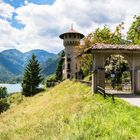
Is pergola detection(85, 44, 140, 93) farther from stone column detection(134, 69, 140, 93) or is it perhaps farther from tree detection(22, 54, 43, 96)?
tree detection(22, 54, 43, 96)

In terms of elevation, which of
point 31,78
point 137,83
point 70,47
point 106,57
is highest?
point 70,47

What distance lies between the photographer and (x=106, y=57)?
3234cm

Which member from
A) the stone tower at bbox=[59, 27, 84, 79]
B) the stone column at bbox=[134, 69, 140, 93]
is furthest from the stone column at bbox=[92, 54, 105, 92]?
the stone tower at bbox=[59, 27, 84, 79]

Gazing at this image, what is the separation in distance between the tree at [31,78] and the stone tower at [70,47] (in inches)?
349

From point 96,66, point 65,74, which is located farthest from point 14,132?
point 65,74

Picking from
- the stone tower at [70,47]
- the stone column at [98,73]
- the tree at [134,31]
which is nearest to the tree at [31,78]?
the stone tower at [70,47]

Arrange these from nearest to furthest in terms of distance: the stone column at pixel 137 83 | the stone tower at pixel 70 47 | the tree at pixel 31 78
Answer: the stone column at pixel 137 83
the tree at pixel 31 78
the stone tower at pixel 70 47

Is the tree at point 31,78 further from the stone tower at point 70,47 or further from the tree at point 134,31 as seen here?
the tree at point 134,31

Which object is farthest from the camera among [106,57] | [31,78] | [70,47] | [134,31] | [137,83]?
[70,47]

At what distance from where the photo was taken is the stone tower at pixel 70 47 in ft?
285

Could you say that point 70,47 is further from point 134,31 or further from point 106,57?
point 106,57

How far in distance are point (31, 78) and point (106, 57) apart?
56138 mm

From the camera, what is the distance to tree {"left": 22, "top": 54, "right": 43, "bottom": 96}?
84688 mm

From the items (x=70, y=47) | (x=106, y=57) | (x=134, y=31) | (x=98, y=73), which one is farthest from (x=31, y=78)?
(x=98, y=73)
